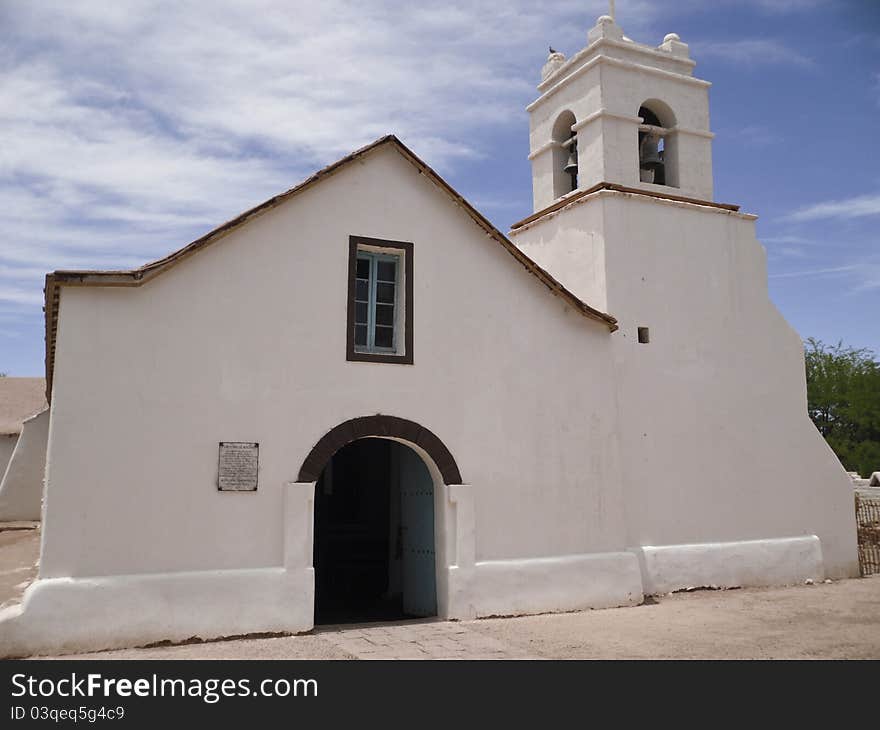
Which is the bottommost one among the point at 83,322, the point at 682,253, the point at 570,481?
the point at 570,481

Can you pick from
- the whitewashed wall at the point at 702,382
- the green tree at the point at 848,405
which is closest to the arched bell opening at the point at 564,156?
the whitewashed wall at the point at 702,382

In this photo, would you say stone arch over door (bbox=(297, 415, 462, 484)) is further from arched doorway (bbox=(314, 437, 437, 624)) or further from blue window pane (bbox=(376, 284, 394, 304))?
blue window pane (bbox=(376, 284, 394, 304))

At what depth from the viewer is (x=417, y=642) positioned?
8211 mm

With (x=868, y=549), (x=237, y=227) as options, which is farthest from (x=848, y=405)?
(x=237, y=227)

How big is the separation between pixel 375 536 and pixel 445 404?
12.0 ft

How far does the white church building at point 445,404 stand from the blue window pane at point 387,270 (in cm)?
3

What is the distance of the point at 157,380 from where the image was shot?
837cm

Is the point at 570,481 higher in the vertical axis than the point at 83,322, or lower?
lower

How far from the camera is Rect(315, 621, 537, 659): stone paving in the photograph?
7.69 metres

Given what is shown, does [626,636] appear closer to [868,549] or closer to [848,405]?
[868,549]
